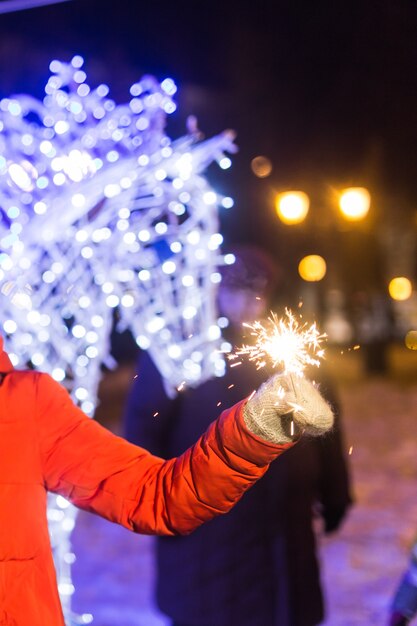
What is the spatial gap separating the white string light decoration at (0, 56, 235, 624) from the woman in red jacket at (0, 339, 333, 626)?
1011 mm

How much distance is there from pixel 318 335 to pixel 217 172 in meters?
2.37

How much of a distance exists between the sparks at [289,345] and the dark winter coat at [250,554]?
2.11ft

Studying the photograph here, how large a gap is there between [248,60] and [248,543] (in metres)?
2.92

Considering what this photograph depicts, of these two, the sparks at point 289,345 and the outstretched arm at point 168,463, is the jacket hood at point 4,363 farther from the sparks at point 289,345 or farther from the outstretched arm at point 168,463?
the sparks at point 289,345

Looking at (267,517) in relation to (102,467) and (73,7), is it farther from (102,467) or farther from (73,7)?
(73,7)

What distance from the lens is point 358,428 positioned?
9.92 meters

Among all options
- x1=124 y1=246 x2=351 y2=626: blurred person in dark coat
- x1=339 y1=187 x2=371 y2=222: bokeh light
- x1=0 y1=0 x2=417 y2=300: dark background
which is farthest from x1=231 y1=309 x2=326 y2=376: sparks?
x1=339 y1=187 x2=371 y2=222: bokeh light

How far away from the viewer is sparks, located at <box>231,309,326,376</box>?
5.68 feet

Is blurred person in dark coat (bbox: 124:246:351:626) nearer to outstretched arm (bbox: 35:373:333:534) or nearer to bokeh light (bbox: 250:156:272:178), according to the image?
outstretched arm (bbox: 35:373:333:534)

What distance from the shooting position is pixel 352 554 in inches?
201

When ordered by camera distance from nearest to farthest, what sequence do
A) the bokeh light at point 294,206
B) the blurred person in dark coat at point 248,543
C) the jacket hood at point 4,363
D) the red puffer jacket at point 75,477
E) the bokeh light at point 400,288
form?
the red puffer jacket at point 75,477 → the jacket hood at point 4,363 → the blurred person in dark coat at point 248,543 → the bokeh light at point 294,206 → the bokeh light at point 400,288

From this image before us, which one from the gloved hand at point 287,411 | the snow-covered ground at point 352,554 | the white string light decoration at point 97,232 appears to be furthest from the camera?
the snow-covered ground at point 352,554

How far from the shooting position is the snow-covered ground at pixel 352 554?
13.9ft

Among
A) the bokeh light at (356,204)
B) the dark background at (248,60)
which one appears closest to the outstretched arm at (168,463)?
the dark background at (248,60)
